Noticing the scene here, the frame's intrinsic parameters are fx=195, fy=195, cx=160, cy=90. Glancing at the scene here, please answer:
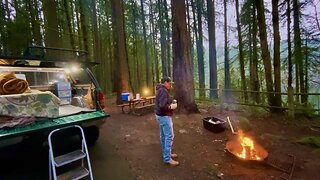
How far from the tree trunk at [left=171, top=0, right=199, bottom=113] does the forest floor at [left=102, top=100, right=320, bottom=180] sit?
2.10ft

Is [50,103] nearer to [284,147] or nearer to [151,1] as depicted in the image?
[284,147]

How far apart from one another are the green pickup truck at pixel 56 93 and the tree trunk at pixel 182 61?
3.66m

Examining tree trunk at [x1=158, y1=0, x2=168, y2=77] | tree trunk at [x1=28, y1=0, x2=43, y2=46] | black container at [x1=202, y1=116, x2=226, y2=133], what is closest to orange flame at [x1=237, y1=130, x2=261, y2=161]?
black container at [x1=202, y1=116, x2=226, y2=133]

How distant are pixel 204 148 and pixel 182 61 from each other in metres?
3.68

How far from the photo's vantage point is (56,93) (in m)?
4.54

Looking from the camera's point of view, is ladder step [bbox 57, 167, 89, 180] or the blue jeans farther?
the blue jeans

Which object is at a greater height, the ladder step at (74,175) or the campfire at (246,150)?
the ladder step at (74,175)

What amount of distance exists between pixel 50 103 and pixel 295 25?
551 inches

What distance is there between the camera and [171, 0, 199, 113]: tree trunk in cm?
763

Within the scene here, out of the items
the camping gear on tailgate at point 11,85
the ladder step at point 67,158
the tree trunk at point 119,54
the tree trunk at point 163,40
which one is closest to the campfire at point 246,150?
the ladder step at point 67,158

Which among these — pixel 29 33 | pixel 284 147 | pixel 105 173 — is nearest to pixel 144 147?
pixel 105 173

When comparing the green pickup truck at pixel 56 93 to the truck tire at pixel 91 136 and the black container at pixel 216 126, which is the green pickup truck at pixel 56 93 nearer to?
the truck tire at pixel 91 136

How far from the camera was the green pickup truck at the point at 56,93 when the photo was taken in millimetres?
2678

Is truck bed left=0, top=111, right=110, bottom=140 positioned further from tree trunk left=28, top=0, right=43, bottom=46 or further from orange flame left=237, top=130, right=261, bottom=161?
tree trunk left=28, top=0, right=43, bottom=46
